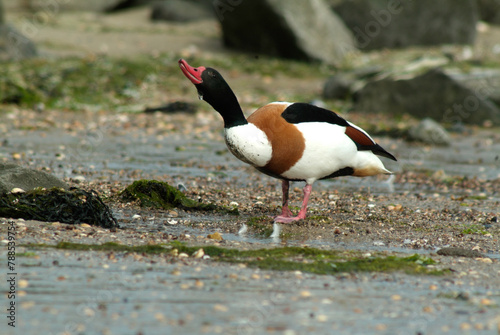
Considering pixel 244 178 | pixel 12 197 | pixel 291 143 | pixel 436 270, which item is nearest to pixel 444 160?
pixel 244 178

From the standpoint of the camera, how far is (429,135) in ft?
41.7

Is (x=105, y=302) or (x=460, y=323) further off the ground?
(x=460, y=323)

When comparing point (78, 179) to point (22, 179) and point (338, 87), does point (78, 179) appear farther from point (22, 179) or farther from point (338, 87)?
point (338, 87)

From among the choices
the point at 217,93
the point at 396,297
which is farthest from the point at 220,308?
the point at 217,93

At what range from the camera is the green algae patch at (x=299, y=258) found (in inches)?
199

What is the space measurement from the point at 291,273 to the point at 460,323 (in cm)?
128

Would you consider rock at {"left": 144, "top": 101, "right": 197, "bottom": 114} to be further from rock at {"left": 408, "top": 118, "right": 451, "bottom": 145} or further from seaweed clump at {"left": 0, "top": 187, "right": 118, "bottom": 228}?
seaweed clump at {"left": 0, "top": 187, "right": 118, "bottom": 228}

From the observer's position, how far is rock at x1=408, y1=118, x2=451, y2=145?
12.7 m

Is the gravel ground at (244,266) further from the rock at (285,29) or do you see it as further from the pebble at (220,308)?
the rock at (285,29)

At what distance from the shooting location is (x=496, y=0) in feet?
81.2

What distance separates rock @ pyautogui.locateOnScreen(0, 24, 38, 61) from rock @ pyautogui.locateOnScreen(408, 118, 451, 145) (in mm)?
9249

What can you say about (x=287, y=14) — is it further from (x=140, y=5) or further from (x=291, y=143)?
(x=291, y=143)

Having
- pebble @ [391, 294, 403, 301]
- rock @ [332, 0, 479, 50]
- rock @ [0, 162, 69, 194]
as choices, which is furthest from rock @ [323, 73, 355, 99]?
pebble @ [391, 294, 403, 301]

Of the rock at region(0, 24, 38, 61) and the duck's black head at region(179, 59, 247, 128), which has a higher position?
the duck's black head at region(179, 59, 247, 128)
